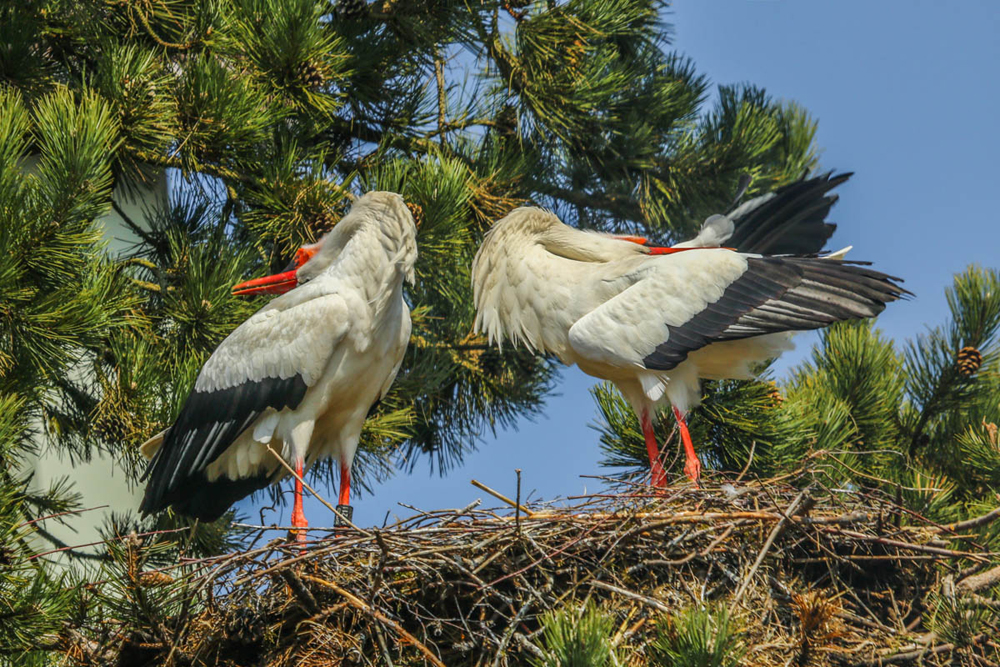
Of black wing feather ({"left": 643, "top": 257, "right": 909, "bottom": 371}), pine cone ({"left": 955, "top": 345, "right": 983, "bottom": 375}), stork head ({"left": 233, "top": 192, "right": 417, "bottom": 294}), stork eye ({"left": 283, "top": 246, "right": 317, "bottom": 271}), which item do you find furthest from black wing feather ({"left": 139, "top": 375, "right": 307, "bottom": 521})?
pine cone ({"left": 955, "top": 345, "right": 983, "bottom": 375})

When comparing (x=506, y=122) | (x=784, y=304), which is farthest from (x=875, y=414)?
(x=506, y=122)

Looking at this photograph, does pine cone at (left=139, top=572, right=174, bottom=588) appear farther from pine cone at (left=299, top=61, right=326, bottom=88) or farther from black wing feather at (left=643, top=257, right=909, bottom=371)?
pine cone at (left=299, top=61, right=326, bottom=88)

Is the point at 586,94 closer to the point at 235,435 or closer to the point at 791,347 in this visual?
the point at 791,347

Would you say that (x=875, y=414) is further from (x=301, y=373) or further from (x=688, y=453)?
(x=301, y=373)

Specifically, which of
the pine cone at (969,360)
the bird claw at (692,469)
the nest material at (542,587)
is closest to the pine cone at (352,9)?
the bird claw at (692,469)

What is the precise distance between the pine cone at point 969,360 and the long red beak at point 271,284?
3116 mm

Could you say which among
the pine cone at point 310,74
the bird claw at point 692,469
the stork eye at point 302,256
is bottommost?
the bird claw at point 692,469

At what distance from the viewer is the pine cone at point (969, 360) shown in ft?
18.9

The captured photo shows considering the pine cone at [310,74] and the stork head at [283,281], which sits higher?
the pine cone at [310,74]

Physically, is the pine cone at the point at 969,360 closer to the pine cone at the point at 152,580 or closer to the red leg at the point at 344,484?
the red leg at the point at 344,484

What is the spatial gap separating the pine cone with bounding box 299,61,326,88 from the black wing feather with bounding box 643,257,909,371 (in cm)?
208

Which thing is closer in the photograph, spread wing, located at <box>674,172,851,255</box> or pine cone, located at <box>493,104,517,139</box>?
spread wing, located at <box>674,172,851,255</box>

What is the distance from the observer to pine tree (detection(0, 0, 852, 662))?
4637 millimetres

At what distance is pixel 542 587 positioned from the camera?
373cm
